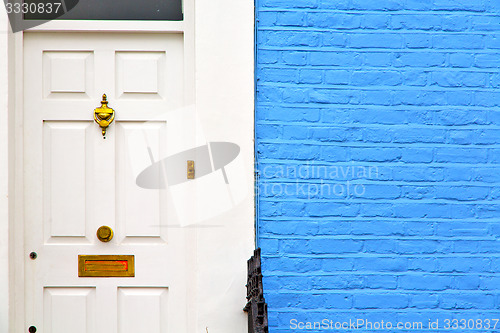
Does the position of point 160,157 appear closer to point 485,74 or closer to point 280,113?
point 280,113

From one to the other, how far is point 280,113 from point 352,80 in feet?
1.58

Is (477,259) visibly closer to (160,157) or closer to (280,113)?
(280,113)

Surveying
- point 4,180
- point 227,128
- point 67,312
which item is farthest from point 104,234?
point 227,128

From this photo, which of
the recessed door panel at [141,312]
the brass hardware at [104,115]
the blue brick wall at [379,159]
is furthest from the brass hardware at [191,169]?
the recessed door panel at [141,312]

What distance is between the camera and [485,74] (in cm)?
388

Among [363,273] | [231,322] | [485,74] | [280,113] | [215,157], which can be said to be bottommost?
[231,322]

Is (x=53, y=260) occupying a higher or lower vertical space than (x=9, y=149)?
lower

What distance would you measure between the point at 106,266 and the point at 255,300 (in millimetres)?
1048

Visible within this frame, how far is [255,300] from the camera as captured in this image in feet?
11.1

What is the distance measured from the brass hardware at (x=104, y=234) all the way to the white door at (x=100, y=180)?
34 millimetres

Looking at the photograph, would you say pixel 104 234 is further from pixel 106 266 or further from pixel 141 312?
pixel 141 312

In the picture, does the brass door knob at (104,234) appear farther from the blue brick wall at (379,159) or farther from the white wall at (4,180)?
the blue brick wall at (379,159)

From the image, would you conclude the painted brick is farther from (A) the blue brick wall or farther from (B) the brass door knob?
(B) the brass door knob

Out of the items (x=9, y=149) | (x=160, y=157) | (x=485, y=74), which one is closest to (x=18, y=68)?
(x=9, y=149)
